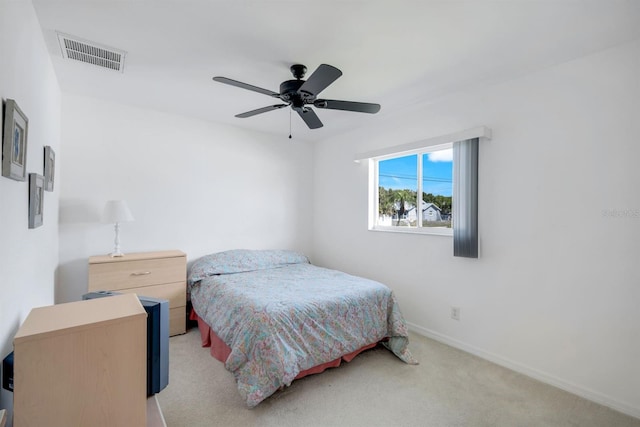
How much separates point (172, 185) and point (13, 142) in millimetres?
2293

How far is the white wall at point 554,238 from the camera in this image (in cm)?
193

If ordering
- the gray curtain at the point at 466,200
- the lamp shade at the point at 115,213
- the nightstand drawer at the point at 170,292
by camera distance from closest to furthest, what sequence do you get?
the gray curtain at the point at 466,200 < the lamp shade at the point at 115,213 < the nightstand drawer at the point at 170,292

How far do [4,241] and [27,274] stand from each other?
0.53 metres

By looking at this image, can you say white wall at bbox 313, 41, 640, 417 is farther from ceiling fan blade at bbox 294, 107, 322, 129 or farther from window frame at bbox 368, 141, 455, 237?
ceiling fan blade at bbox 294, 107, 322, 129

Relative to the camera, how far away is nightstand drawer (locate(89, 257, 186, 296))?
2.68m

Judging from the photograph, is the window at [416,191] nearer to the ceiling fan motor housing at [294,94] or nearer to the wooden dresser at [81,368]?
the ceiling fan motor housing at [294,94]

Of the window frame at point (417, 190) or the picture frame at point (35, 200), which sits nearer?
the picture frame at point (35, 200)

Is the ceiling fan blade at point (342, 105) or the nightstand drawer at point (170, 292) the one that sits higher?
the ceiling fan blade at point (342, 105)

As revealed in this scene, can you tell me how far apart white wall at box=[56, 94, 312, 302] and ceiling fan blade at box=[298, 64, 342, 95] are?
2.10 meters

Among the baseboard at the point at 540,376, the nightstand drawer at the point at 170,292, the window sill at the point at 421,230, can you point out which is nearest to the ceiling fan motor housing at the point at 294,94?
the window sill at the point at 421,230

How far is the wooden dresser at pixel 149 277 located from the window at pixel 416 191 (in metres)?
2.32

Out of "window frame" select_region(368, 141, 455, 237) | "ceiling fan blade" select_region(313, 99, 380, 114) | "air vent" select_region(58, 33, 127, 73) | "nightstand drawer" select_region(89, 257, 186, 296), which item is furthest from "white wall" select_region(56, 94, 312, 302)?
"ceiling fan blade" select_region(313, 99, 380, 114)

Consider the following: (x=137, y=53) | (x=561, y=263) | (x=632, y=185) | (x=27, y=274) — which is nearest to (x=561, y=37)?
(x=632, y=185)

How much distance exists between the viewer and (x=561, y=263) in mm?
2180
